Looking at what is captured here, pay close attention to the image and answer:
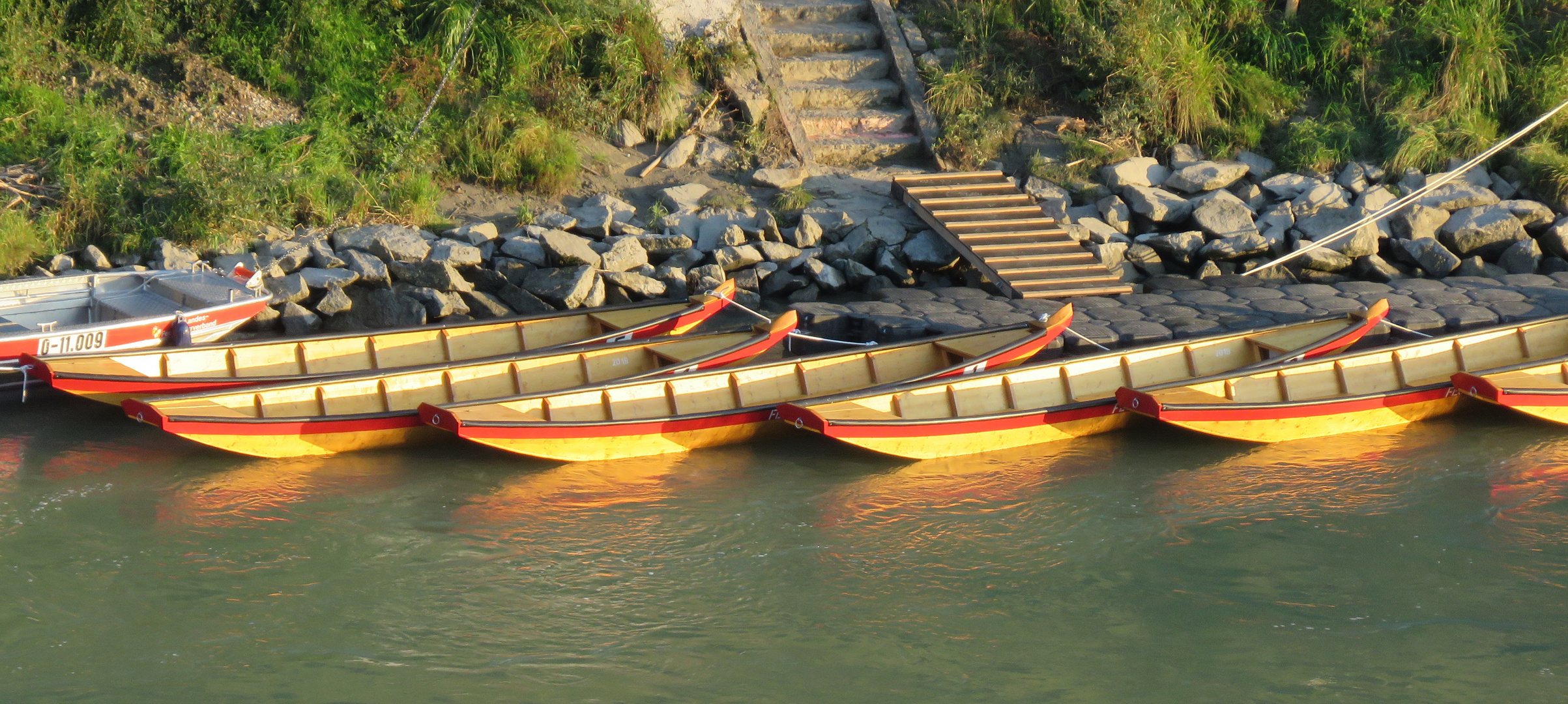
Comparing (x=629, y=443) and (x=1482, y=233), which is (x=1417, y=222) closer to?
(x=1482, y=233)

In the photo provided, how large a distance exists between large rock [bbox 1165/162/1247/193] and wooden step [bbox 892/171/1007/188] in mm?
1962

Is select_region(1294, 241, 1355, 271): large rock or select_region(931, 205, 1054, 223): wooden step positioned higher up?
select_region(931, 205, 1054, 223): wooden step

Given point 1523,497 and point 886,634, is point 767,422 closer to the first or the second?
point 886,634

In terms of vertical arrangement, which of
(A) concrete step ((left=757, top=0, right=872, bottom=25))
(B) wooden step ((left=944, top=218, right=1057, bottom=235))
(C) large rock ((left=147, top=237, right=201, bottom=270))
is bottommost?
(B) wooden step ((left=944, top=218, right=1057, bottom=235))

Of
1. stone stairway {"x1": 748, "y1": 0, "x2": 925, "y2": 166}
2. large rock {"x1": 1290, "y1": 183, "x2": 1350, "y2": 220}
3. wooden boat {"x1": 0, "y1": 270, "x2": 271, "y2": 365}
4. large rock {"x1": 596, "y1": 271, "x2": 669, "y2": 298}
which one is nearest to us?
wooden boat {"x1": 0, "y1": 270, "x2": 271, "y2": 365}

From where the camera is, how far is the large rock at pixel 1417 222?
13859 mm

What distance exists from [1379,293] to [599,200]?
25.7 ft

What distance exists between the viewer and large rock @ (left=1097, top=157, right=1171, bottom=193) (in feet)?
47.5

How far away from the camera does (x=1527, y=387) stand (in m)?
10.1

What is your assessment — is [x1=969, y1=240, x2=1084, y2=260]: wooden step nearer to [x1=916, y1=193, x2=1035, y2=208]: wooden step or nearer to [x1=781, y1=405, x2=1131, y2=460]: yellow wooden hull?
[x1=916, y1=193, x2=1035, y2=208]: wooden step

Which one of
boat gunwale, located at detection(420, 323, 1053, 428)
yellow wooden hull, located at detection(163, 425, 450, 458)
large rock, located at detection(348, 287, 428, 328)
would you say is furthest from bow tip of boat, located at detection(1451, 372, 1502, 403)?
large rock, located at detection(348, 287, 428, 328)

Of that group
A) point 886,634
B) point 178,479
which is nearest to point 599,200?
point 178,479

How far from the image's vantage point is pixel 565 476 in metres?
9.34

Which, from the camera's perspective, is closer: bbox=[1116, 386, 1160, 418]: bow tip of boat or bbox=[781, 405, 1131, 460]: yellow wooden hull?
bbox=[781, 405, 1131, 460]: yellow wooden hull
